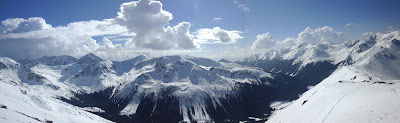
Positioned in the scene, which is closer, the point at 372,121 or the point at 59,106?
the point at 372,121

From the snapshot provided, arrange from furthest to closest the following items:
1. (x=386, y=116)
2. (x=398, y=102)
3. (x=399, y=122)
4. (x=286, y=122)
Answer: (x=286, y=122) < (x=398, y=102) < (x=386, y=116) < (x=399, y=122)

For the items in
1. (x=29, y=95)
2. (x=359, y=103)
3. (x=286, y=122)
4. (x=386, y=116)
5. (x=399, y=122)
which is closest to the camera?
(x=399, y=122)

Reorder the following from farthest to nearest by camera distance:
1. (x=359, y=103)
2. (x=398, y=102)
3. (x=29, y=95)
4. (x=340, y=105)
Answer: (x=29, y=95)
(x=340, y=105)
(x=359, y=103)
(x=398, y=102)

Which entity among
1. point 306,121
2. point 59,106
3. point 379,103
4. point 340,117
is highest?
point 379,103

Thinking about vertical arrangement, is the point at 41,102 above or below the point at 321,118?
below

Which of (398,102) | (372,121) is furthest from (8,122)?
(398,102)

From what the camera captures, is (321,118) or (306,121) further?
(306,121)

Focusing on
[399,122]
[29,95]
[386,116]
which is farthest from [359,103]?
[29,95]

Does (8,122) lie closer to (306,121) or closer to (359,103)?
(306,121)

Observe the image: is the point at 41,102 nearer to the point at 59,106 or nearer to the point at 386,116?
the point at 59,106
